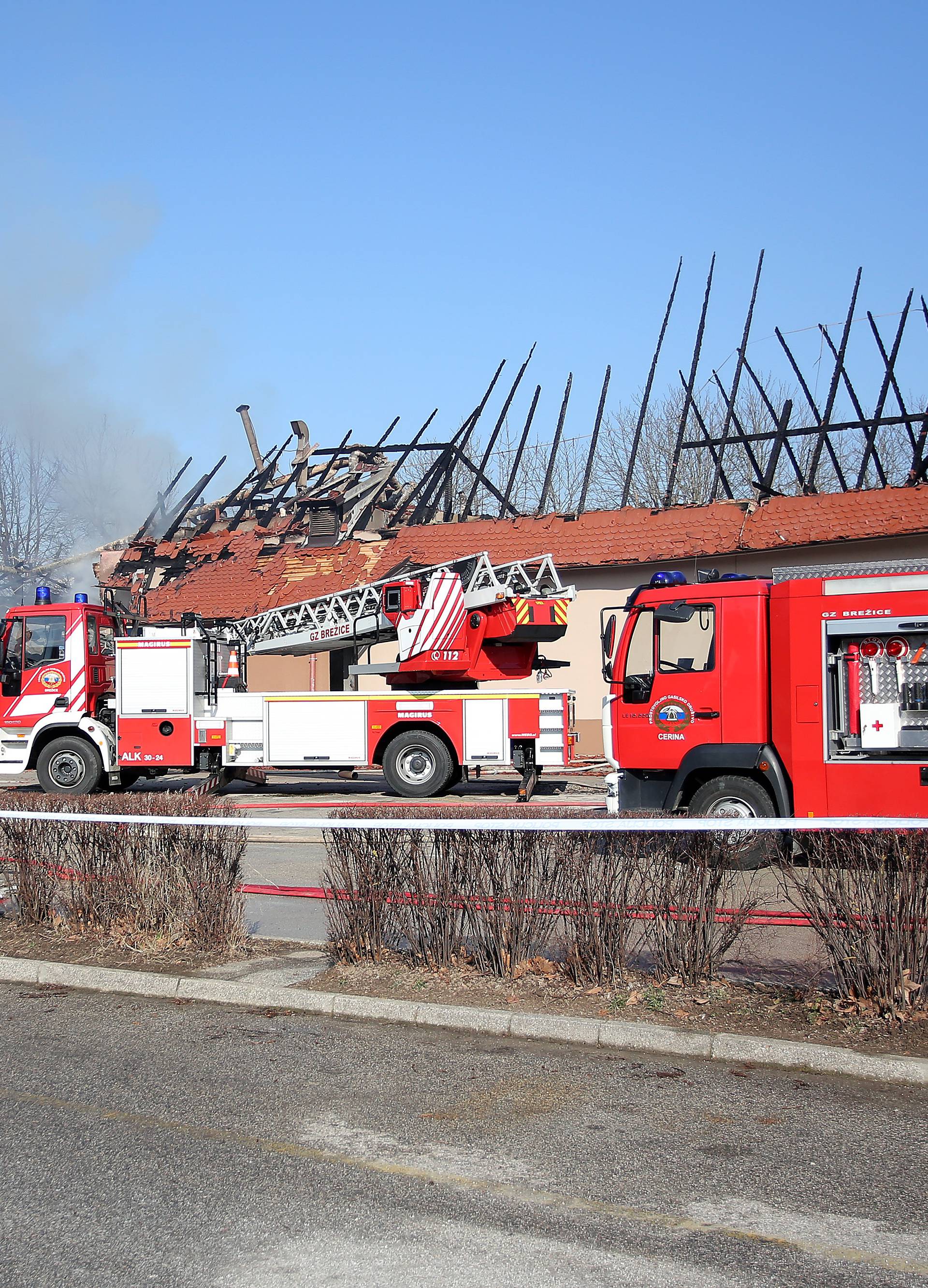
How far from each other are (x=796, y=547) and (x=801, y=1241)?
1915 cm

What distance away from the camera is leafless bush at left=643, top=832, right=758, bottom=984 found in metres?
6.13

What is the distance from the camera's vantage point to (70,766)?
18.0 m

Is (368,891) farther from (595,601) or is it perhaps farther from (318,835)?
(595,601)

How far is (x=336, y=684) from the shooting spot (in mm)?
25953

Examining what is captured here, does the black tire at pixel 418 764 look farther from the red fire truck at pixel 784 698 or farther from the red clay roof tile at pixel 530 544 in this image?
the red clay roof tile at pixel 530 544

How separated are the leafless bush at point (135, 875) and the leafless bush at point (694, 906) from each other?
2816 mm

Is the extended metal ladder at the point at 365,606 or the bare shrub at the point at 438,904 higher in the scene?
the extended metal ladder at the point at 365,606

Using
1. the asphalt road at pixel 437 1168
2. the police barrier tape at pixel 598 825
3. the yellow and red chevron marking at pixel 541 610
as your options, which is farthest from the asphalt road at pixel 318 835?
the yellow and red chevron marking at pixel 541 610

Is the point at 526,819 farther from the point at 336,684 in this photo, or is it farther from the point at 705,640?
the point at 336,684

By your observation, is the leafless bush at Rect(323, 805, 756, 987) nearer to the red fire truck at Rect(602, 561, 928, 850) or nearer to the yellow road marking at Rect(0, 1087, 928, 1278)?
the yellow road marking at Rect(0, 1087, 928, 1278)

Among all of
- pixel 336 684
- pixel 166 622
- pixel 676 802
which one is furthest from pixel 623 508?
pixel 676 802

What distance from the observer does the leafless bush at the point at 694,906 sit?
6.13 metres

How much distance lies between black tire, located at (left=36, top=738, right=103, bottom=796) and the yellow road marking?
43.8 feet

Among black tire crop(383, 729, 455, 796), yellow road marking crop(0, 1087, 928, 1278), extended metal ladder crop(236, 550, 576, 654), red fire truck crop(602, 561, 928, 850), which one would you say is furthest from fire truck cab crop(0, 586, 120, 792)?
yellow road marking crop(0, 1087, 928, 1278)
